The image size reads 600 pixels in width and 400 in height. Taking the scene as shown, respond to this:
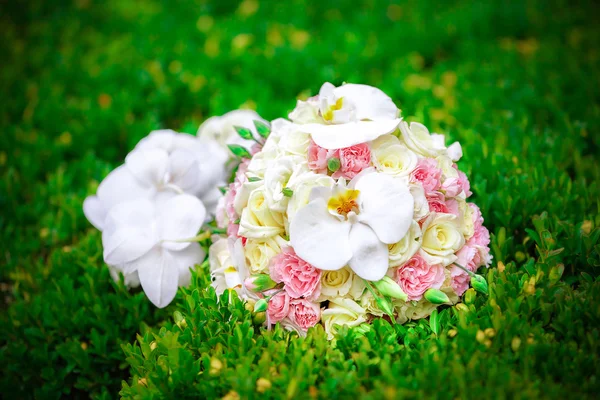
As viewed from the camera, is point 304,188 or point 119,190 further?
point 119,190

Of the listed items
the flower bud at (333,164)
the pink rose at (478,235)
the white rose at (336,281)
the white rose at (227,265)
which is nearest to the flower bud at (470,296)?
the pink rose at (478,235)

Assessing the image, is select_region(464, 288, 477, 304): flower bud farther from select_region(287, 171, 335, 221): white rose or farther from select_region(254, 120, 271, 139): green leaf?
select_region(254, 120, 271, 139): green leaf

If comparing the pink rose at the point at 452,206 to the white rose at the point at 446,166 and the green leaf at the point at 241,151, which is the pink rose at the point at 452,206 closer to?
the white rose at the point at 446,166

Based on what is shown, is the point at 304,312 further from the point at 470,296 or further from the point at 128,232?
the point at 128,232

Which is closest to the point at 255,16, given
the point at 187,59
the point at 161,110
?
the point at 187,59

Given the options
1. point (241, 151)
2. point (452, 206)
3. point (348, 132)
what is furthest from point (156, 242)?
point (452, 206)

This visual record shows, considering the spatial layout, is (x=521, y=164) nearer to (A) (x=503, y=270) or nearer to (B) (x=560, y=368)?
(A) (x=503, y=270)


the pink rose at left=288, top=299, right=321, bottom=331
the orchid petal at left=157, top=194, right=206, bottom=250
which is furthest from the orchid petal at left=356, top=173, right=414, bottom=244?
the orchid petal at left=157, top=194, right=206, bottom=250
